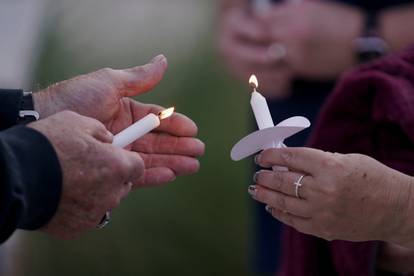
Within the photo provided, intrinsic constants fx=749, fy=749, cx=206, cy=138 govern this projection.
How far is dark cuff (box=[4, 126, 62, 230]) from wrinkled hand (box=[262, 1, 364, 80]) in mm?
913

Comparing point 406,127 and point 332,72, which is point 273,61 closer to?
point 332,72

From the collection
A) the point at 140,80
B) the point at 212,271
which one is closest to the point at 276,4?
the point at 140,80

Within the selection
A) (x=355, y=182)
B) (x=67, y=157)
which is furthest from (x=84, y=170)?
(x=355, y=182)

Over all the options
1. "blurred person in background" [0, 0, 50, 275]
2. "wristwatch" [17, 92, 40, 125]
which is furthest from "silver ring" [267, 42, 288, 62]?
"blurred person in background" [0, 0, 50, 275]

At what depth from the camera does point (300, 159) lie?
98cm

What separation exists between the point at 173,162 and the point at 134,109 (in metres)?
0.11

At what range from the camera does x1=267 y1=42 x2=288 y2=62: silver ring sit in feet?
5.74

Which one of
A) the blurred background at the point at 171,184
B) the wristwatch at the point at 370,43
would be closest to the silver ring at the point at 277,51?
the wristwatch at the point at 370,43

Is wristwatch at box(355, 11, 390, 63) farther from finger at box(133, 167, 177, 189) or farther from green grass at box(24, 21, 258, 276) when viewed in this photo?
green grass at box(24, 21, 258, 276)

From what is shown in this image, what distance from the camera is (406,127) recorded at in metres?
1.16

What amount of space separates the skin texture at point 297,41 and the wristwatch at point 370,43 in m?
0.02

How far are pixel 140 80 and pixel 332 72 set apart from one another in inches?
26.5

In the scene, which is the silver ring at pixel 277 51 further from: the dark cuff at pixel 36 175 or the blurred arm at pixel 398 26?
the dark cuff at pixel 36 175

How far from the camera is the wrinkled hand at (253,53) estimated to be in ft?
5.76
